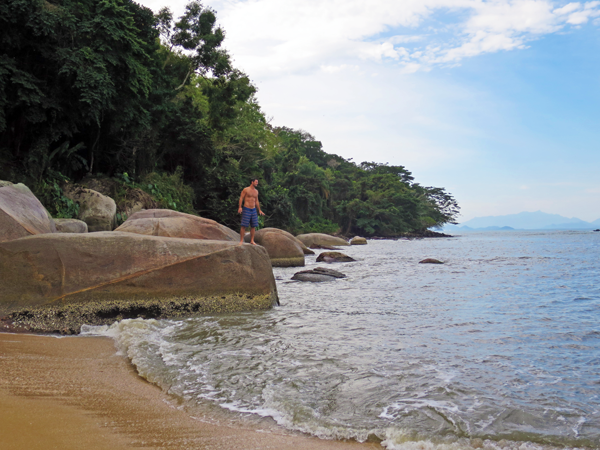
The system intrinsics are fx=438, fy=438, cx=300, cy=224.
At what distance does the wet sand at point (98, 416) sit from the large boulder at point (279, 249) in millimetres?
11942

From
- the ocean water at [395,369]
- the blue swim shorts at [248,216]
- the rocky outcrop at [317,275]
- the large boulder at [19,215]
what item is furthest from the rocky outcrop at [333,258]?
the large boulder at [19,215]

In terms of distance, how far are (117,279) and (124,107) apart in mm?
11606

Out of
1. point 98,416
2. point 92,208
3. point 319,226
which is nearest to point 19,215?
point 98,416

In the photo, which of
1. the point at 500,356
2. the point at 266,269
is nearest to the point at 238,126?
the point at 266,269

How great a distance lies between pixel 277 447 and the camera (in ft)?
8.61

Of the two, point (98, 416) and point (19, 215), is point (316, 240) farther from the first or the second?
point (98, 416)

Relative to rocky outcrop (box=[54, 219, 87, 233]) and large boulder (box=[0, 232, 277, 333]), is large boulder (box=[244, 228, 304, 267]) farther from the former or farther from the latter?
large boulder (box=[0, 232, 277, 333])

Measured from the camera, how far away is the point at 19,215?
6.60 metres

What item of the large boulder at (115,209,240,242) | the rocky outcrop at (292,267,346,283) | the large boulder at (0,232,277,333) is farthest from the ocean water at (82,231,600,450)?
the rocky outcrop at (292,267,346,283)

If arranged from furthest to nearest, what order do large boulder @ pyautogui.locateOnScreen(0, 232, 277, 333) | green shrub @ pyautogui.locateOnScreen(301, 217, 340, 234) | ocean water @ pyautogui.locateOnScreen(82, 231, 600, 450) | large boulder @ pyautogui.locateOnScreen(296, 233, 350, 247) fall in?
green shrub @ pyautogui.locateOnScreen(301, 217, 340, 234)
large boulder @ pyautogui.locateOnScreen(296, 233, 350, 247)
large boulder @ pyautogui.locateOnScreen(0, 232, 277, 333)
ocean water @ pyautogui.locateOnScreen(82, 231, 600, 450)

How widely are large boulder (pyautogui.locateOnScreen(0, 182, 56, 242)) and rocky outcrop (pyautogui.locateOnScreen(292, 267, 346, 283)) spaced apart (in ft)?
19.6

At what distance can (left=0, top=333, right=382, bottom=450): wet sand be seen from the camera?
253cm

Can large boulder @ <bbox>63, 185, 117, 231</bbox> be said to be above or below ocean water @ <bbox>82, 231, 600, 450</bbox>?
above

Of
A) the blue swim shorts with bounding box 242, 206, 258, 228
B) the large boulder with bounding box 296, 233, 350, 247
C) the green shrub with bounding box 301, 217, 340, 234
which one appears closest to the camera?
the blue swim shorts with bounding box 242, 206, 258, 228
